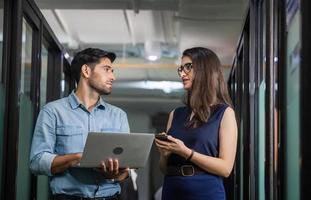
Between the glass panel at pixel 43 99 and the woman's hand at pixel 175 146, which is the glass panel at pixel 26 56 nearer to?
the glass panel at pixel 43 99

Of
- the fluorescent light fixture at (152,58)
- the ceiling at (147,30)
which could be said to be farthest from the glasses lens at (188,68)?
the fluorescent light fixture at (152,58)

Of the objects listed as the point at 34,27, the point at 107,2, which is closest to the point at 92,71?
the point at 34,27

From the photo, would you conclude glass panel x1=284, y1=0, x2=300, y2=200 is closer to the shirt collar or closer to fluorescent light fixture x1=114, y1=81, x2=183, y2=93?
the shirt collar

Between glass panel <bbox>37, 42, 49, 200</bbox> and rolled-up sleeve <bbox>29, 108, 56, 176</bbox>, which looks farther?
glass panel <bbox>37, 42, 49, 200</bbox>

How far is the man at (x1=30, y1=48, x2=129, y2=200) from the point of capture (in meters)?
2.59

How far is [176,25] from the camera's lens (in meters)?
5.99

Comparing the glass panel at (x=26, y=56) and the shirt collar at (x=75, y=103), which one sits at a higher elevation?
the glass panel at (x=26, y=56)

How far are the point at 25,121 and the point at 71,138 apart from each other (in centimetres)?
81

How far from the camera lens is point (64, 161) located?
2.54 m

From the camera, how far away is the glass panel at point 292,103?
1962 mm

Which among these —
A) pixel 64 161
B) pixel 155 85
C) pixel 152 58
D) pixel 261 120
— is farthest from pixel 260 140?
pixel 155 85

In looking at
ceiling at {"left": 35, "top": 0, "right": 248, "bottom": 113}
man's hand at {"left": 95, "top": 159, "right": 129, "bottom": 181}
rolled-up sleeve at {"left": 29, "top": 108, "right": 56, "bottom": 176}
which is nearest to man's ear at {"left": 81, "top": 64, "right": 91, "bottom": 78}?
rolled-up sleeve at {"left": 29, "top": 108, "right": 56, "bottom": 176}

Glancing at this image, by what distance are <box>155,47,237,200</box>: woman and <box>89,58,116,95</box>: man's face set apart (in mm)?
464

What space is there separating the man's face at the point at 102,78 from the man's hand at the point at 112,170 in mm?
461
